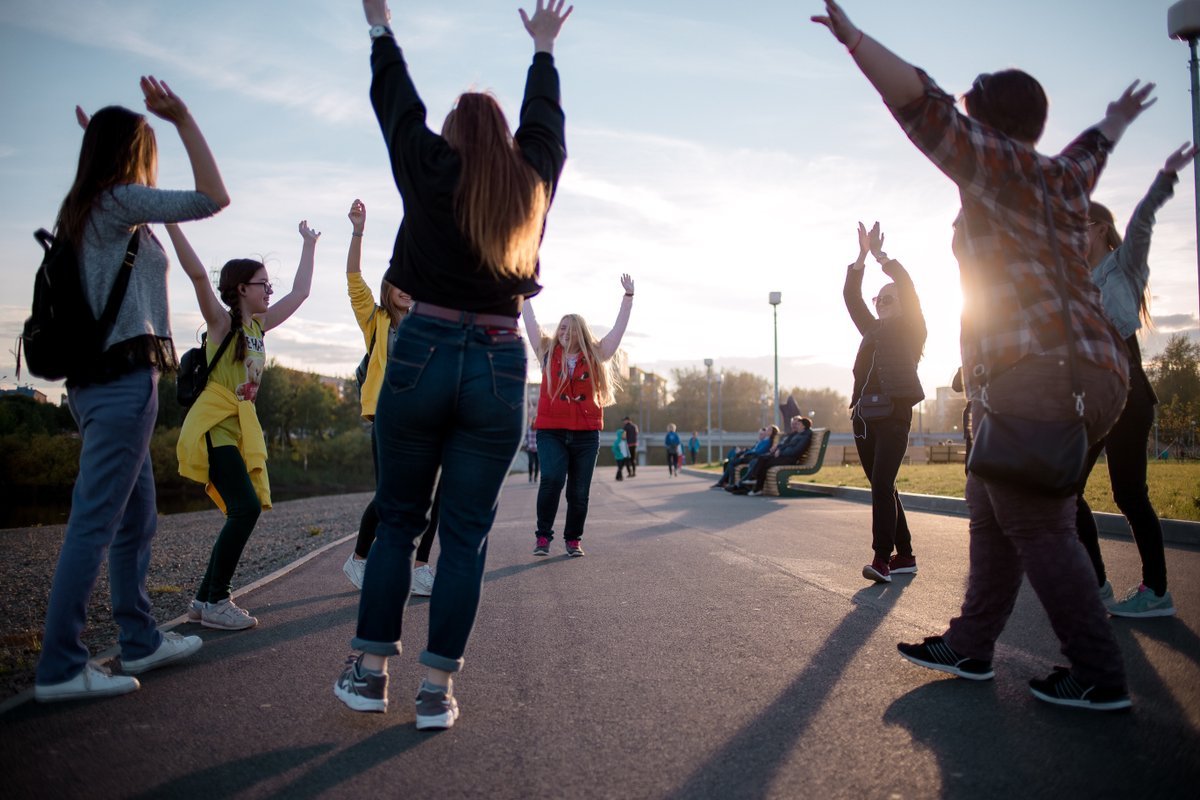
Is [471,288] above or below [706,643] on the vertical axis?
above

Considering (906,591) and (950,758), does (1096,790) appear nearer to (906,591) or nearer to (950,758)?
(950,758)

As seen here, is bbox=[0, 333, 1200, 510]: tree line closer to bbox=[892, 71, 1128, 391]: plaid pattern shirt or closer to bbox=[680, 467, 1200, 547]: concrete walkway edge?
bbox=[892, 71, 1128, 391]: plaid pattern shirt

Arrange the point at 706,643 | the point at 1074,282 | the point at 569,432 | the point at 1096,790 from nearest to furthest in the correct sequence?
1. the point at 1096,790
2. the point at 1074,282
3. the point at 706,643
4. the point at 569,432

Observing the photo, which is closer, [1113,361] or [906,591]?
[1113,361]

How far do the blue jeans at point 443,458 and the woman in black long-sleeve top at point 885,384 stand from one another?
3.45 metres

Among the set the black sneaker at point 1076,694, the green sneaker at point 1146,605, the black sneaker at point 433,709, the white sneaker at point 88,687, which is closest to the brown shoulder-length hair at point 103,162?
the white sneaker at point 88,687

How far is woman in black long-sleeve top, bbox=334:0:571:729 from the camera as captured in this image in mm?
2617

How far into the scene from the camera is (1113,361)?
2723mm

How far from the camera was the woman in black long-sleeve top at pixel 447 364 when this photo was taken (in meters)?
2.62

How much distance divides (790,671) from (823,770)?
997 mm

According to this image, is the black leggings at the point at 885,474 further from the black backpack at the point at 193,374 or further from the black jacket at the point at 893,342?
the black backpack at the point at 193,374

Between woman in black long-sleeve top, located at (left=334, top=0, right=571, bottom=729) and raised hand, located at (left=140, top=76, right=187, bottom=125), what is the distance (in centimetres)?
88

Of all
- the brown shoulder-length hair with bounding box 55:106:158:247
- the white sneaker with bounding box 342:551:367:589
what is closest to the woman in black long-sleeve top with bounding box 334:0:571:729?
the brown shoulder-length hair with bounding box 55:106:158:247

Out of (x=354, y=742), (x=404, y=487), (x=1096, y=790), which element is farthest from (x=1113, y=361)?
(x=354, y=742)
